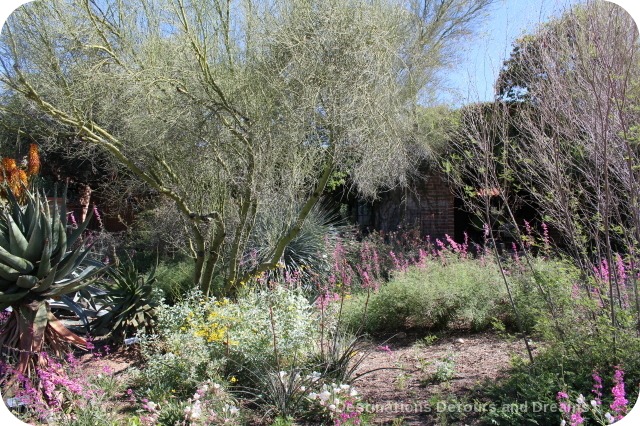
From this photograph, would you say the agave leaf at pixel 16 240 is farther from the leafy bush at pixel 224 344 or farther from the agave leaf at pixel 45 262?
the leafy bush at pixel 224 344

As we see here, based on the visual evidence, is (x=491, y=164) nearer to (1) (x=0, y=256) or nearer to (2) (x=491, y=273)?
(2) (x=491, y=273)

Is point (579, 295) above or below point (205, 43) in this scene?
below

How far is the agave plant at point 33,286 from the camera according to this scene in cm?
374

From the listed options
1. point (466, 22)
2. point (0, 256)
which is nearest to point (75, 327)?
point (0, 256)

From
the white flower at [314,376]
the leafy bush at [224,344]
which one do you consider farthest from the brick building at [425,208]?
the white flower at [314,376]

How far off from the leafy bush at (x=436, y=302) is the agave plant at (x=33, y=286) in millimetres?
2726

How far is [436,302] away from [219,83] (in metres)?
3.06

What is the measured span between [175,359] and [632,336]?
318 centimetres

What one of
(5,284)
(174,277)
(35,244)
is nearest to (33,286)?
(5,284)

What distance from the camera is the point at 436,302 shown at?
557 centimetres

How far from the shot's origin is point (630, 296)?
3.93 meters

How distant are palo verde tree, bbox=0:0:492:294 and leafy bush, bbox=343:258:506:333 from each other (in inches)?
54.3

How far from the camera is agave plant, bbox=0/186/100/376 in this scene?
3.74 m

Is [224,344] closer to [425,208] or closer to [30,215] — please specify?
[30,215]
